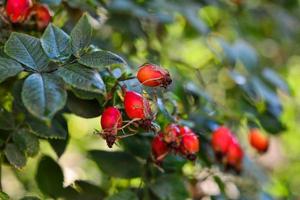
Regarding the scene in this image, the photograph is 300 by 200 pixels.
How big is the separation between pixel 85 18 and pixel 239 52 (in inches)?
30.5

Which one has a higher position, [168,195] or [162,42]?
[168,195]

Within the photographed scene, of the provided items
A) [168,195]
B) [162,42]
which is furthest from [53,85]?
[162,42]

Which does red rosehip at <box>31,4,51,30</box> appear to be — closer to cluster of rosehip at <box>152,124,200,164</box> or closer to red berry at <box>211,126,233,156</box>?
cluster of rosehip at <box>152,124,200,164</box>

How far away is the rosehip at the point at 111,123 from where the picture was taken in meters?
0.88

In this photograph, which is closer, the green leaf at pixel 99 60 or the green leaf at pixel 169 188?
the green leaf at pixel 99 60

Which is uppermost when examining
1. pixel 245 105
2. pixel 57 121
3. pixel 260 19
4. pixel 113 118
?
pixel 113 118

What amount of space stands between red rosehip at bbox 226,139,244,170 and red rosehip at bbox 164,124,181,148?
27cm

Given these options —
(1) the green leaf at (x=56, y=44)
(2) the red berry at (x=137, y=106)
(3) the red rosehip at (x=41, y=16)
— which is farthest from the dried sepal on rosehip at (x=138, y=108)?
(3) the red rosehip at (x=41, y=16)

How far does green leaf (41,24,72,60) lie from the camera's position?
34.4 inches

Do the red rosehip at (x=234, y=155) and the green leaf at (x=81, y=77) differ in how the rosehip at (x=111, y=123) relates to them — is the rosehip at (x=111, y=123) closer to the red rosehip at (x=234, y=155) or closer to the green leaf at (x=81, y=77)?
the green leaf at (x=81, y=77)

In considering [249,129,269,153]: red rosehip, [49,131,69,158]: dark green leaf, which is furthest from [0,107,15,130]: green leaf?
[249,129,269,153]: red rosehip

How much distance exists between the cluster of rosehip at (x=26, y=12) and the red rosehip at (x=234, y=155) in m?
0.49

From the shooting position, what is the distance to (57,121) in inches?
44.2

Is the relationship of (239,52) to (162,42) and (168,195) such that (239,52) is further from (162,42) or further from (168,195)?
(168,195)
